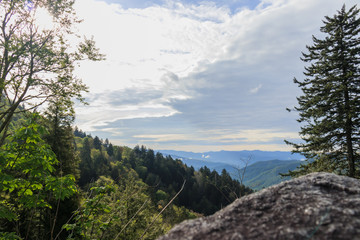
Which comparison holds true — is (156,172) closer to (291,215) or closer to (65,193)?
(65,193)

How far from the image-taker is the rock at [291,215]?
1.33 m

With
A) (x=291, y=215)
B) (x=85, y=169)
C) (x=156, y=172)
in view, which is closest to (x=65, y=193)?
(x=291, y=215)

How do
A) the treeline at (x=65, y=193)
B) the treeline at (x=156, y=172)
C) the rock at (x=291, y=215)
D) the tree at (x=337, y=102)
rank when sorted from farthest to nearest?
1. the treeline at (x=156, y=172)
2. the tree at (x=337, y=102)
3. the treeline at (x=65, y=193)
4. the rock at (x=291, y=215)

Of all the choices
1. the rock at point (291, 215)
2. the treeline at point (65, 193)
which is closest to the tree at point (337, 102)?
the treeline at point (65, 193)

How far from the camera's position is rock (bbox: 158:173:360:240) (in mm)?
1333

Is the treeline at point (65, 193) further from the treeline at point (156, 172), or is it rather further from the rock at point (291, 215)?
the treeline at point (156, 172)

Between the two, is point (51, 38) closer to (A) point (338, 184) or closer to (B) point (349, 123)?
(A) point (338, 184)

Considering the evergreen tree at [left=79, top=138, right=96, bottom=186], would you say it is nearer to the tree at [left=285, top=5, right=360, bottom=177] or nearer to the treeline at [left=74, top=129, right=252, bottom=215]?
the treeline at [left=74, top=129, right=252, bottom=215]

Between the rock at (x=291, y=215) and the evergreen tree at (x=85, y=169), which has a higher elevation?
the rock at (x=291, y=215)

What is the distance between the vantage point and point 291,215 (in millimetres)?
1558

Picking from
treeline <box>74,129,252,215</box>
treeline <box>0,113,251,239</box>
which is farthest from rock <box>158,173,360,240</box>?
treeline <box>74,129,252,215</box>

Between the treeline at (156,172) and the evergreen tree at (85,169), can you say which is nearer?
the evergreen tree at (85,169)

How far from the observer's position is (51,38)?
13.2 m

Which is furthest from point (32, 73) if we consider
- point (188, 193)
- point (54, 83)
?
point (188, 193)
